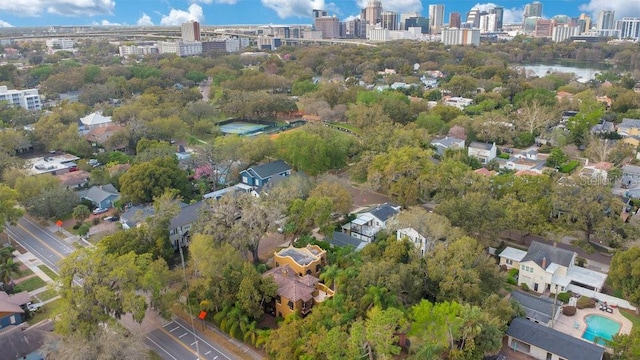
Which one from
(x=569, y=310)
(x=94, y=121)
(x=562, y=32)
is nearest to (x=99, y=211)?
(x=94, y=121)

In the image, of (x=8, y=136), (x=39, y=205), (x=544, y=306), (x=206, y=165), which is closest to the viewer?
(x=544, y=306)

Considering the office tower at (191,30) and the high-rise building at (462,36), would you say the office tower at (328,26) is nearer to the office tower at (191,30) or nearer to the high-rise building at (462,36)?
the high-rise building at (462,36)

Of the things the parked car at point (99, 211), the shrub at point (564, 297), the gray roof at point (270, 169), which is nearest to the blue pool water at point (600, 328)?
the shrub at point (564, 297)

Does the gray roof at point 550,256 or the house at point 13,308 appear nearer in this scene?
the house at point 13,308

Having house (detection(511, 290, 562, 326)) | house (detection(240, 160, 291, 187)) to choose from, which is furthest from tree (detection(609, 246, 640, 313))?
house (detection(240, 160, 291, 187))

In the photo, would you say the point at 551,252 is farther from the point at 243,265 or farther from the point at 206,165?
the point at 206,165

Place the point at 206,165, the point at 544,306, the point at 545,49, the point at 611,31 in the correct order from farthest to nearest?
the point at 611,31 < the point at 545,49 < the point at 206,165 < the point at 544,306

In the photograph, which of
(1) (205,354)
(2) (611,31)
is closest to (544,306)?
(1) (205,354)

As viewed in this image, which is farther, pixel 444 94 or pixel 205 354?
pixel 444 94
